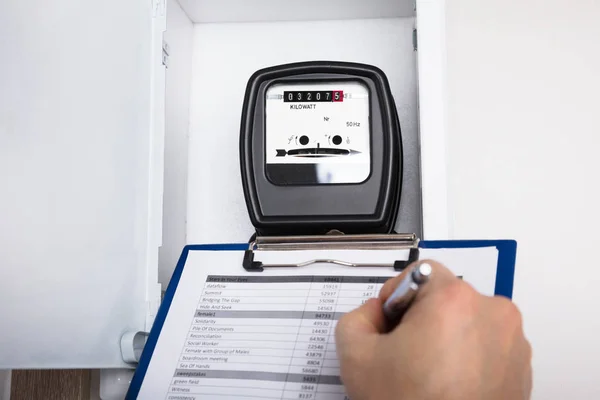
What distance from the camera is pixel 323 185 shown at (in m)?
0.81

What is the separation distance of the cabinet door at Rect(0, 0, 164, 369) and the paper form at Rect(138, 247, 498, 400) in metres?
0.10

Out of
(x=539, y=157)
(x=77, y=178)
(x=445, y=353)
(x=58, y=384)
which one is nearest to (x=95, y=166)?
(x=77, y=178)

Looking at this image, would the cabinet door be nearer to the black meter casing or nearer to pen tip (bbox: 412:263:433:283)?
the black meter casing

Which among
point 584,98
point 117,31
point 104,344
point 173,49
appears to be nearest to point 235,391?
point 104,344

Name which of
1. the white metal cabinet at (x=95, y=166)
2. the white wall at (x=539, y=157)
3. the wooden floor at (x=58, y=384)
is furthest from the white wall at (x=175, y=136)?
the white wall at (x=539, y=157)

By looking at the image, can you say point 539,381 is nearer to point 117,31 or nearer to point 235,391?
point 235,391

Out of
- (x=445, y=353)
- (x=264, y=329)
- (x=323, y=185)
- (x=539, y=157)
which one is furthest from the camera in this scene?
(x=539, y=157)

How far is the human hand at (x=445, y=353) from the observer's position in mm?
403

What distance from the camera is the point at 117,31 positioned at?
0.78 metres

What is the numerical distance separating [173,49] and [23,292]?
0.51 m

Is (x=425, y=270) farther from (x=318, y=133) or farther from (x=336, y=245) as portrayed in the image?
(x=318, y=133)

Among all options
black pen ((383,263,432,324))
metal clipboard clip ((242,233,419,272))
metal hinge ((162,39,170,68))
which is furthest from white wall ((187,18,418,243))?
black pen ((383,263,432,324))

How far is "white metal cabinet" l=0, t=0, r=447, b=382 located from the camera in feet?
2.02

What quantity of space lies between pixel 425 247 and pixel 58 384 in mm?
589
